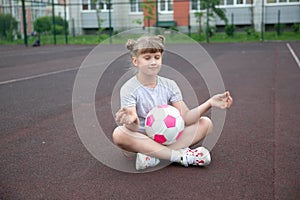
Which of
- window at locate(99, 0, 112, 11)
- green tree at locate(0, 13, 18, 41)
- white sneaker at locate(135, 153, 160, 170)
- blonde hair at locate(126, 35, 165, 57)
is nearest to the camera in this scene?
blonde hair at locate(126, 35, 165, 57)

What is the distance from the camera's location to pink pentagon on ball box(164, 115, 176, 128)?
123 inches

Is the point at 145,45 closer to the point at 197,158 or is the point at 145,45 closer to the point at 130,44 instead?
the point at 130,44

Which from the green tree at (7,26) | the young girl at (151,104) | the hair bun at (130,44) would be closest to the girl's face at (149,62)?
the young girl at (151,104)

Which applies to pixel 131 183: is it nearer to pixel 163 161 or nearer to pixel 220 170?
pixel 163 161

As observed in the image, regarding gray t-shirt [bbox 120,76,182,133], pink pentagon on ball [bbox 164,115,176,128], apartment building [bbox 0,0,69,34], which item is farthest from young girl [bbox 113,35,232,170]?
apartment building [bbox 0,0,69,34]

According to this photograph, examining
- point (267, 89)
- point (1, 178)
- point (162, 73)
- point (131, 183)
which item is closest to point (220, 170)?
point (131, 183)

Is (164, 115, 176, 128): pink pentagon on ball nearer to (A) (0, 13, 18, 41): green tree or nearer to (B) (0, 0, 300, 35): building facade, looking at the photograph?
(B) (0, 0, 300, 35): building facade

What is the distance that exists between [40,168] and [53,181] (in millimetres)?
337

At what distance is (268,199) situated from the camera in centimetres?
255

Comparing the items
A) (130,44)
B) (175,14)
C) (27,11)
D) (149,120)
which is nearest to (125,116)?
(149,120)

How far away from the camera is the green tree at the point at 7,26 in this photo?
2556 cm

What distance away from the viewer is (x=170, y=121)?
3135 millimetres

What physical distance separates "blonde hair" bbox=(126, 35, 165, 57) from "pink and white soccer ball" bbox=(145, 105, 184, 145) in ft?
1.56

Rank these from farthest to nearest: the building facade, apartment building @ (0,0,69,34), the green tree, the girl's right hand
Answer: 1. the building facade
2. apartment building @ (0,0,69,34)
3. the green tree
4. the girl's right hand
